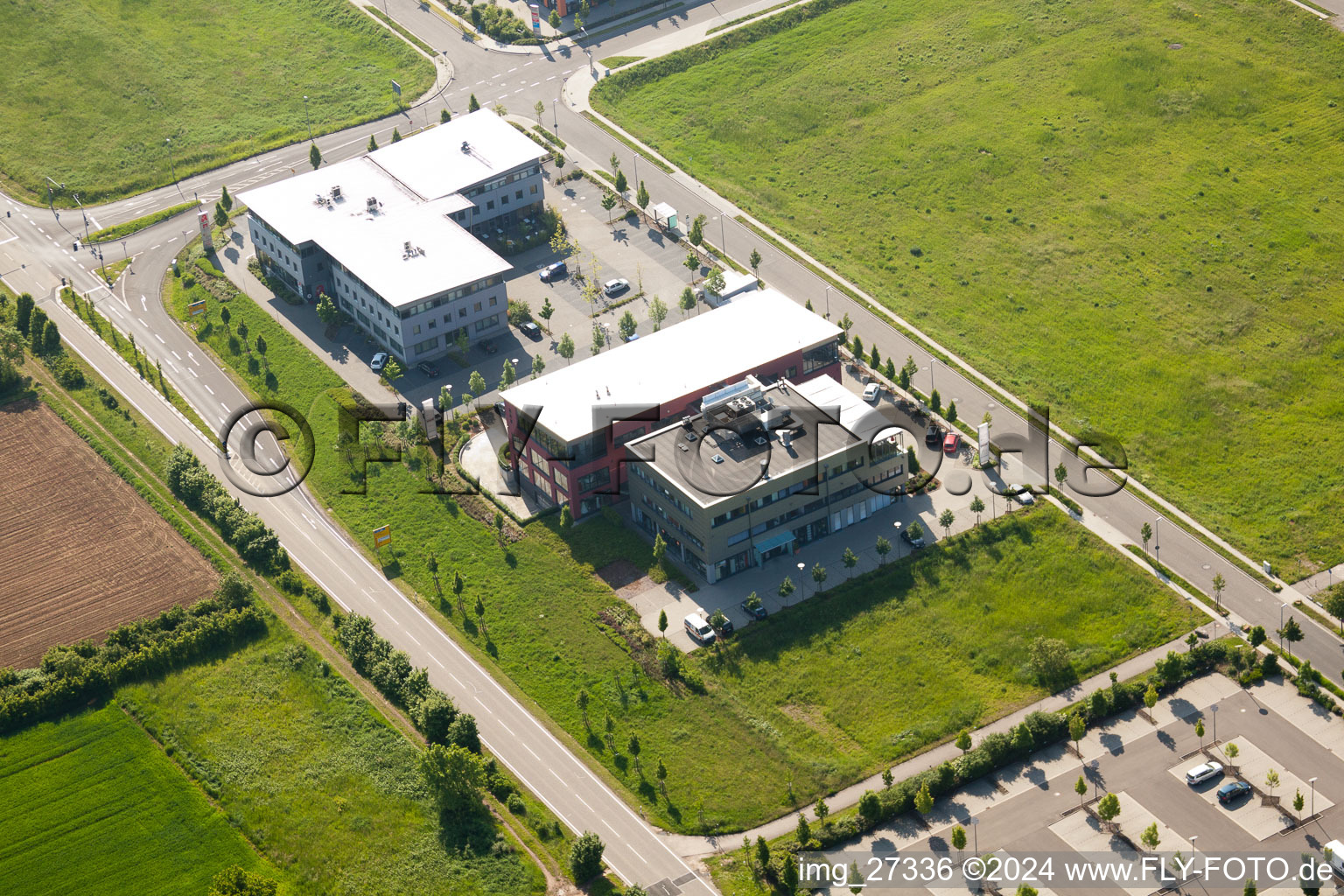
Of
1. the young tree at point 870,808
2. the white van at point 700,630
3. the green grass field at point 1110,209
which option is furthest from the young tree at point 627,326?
the young tree at point 870,808

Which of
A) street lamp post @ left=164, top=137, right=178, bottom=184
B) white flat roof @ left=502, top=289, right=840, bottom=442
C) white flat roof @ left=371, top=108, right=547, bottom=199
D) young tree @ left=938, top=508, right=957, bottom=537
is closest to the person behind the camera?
young tree @ left=938, top=508, right=957, bottom=537

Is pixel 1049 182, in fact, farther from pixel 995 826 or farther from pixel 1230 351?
pixel 995 826

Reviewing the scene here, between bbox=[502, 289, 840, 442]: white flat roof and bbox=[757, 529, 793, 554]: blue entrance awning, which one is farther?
bbox=[502, 289, 840, 442]: white flat roof

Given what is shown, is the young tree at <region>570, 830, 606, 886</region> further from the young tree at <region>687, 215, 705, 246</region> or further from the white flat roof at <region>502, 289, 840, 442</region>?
the young tree at <region>687, 215, 705, 246</region>

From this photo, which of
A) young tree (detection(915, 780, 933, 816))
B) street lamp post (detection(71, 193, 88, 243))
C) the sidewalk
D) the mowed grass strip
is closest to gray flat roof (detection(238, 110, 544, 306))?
street lamp post (detection(71, 193, 88, 243))

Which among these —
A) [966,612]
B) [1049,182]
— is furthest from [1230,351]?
[966,612]

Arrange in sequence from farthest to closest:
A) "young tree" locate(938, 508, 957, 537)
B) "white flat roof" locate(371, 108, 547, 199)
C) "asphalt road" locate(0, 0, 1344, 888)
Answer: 1. "white flat roof" locate(371, 108, 547, 199)
2. "young tree" locate(938, 508, 957, 537)
3. "asphalt road" locate(0, 0, 1344, 888)
